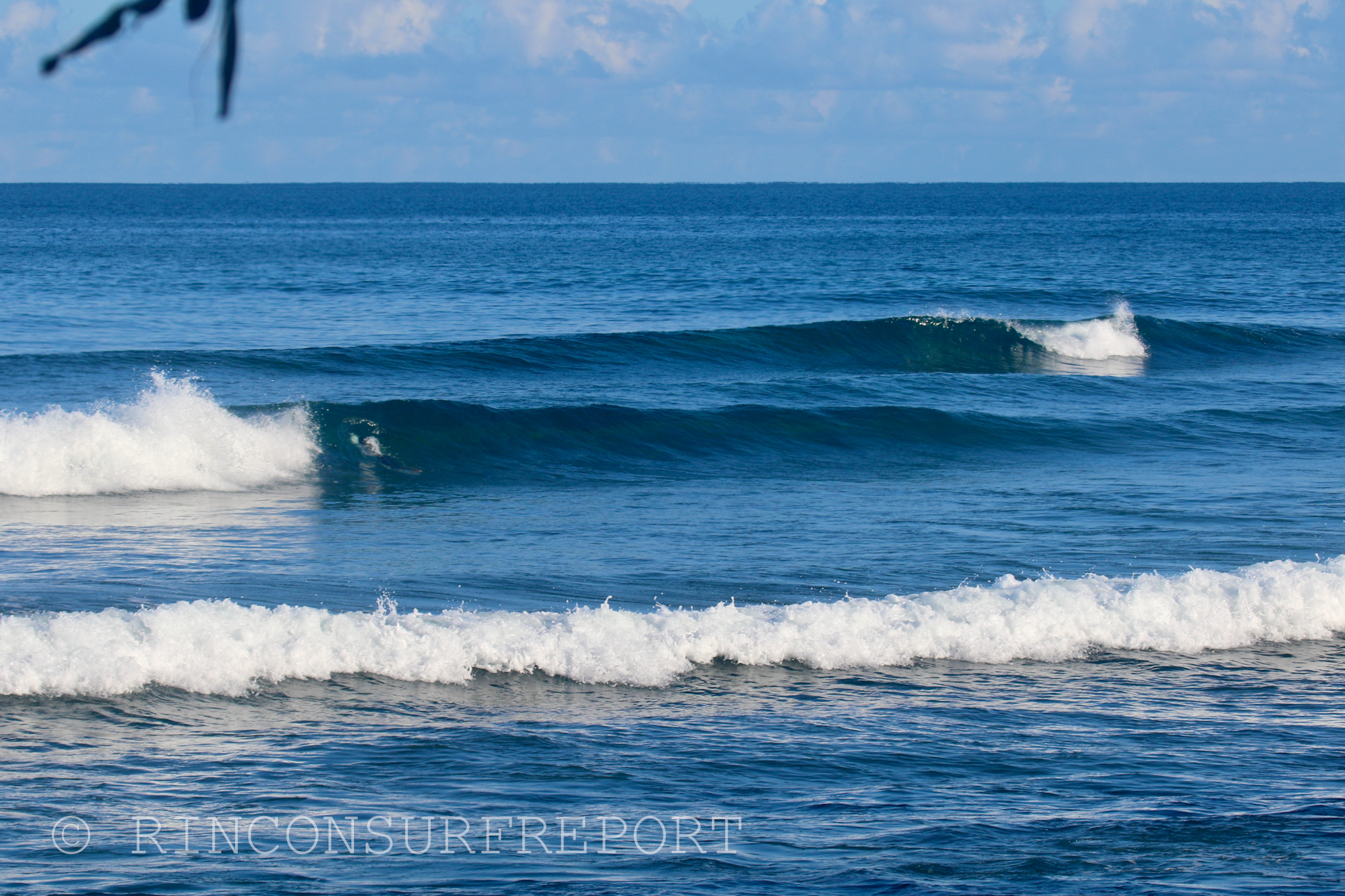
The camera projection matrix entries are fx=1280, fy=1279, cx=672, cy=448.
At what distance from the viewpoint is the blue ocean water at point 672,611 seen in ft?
19.1

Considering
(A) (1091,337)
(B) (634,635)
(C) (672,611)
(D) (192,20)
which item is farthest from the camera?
(A) (1091,337)

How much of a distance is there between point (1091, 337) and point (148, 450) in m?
20.5

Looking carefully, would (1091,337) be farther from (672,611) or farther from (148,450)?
(672,611)

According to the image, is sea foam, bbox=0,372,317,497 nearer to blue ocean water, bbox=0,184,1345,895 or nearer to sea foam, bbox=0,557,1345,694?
blue ocean water, bbox=0,184,1345,895

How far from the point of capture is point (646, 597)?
33.0 ft

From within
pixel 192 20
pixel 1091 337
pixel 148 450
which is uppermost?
pixel 192 20

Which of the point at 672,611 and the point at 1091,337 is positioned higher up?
the point at 1091,337

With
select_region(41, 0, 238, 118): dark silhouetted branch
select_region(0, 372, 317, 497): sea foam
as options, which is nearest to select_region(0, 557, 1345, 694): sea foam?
select_region(0, 372, 317, 497): sea foam

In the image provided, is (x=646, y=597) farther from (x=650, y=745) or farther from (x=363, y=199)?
(x=363, y=199)

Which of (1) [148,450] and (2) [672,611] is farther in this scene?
(1) [148,450]

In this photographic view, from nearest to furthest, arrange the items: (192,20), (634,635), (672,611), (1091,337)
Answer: (192,20) → (634,635) → (672,611) → (1091,337)

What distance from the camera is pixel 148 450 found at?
49.6 feet

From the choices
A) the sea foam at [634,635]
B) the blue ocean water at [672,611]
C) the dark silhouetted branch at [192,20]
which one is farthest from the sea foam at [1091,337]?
the dark silhouetted branch at [192,20]

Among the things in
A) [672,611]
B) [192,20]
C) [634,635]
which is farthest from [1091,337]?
[192,20]
